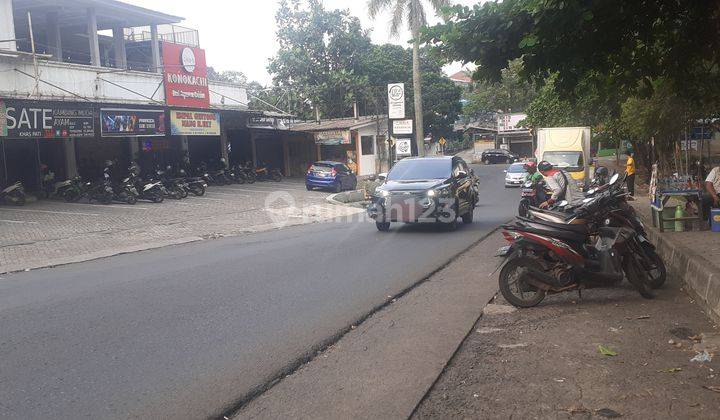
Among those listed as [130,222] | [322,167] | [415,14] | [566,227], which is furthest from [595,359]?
[415,14]

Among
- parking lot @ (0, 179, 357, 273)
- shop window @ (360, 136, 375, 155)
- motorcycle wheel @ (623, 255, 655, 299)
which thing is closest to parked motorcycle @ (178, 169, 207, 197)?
parking lot @ (0, 179, 357, 273)

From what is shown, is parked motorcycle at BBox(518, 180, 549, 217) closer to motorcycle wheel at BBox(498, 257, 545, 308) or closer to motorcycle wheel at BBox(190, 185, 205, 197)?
motorcycle wheel at BBox(498, 257, 545, 308)

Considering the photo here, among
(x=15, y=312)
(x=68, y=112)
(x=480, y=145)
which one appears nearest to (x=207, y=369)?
(x=15, y=312)

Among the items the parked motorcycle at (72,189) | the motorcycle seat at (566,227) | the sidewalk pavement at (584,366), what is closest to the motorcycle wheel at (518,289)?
the sidewalk pavement at (584,366)

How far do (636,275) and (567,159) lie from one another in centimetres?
1960

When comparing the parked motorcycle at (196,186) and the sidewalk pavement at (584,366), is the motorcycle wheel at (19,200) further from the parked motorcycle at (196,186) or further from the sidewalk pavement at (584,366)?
the sidewalk pavement at (584,366)

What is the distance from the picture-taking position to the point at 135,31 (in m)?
33.8

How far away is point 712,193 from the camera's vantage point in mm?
Result: 11867

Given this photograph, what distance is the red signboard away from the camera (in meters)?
27.2

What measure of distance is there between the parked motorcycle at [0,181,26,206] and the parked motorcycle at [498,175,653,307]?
1932cm

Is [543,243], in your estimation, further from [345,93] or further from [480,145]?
[480,145]

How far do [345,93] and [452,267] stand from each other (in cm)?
3542

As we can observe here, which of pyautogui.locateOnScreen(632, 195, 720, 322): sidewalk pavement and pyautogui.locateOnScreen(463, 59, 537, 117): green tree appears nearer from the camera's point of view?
pyautogui.locateOnScreen(632, 195, 720, 322): sidewalk pavement

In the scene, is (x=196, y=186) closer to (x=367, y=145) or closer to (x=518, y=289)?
(x=367, y=145)
